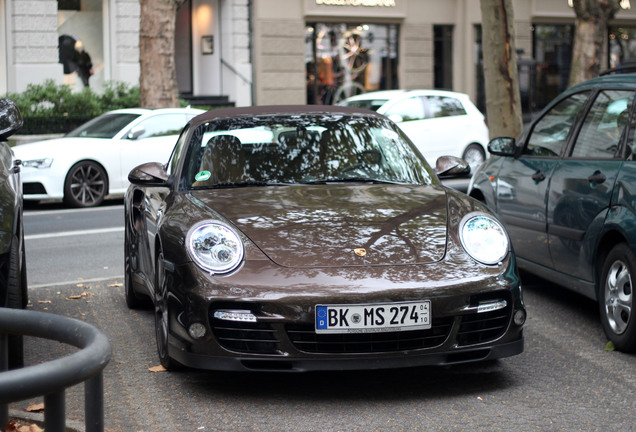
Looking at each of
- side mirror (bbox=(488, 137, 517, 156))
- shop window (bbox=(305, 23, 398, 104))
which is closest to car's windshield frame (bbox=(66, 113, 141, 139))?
side mirror (bbox=(488, 137, 517, 156))

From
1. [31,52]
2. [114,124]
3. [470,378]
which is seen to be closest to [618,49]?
[31,52]

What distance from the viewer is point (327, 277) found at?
4824 millimetres

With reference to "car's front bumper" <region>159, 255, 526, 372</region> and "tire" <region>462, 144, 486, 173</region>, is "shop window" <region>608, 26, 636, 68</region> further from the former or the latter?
"car's front bumper" <region>159, 255, 526, 372</region>

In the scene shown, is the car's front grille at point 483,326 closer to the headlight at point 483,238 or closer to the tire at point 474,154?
the headlight at point 483,238

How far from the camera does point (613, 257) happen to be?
604 centimetres

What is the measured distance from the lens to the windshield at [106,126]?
629 inches

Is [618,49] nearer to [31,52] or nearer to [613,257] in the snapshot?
[31,52]

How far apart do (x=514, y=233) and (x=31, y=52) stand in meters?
20.1

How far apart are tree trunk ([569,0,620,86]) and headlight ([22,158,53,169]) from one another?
12646mm

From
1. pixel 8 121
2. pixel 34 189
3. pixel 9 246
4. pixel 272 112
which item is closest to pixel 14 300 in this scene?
pixel 9 246

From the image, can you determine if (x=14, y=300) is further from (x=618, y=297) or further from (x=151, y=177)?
(x=618, y=297)

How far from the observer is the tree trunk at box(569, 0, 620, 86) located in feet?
75.5

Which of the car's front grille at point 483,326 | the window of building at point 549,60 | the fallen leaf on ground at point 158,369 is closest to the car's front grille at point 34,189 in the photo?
the fallen leaf on ground at point 158,369

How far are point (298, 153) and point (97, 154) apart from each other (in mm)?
9784
